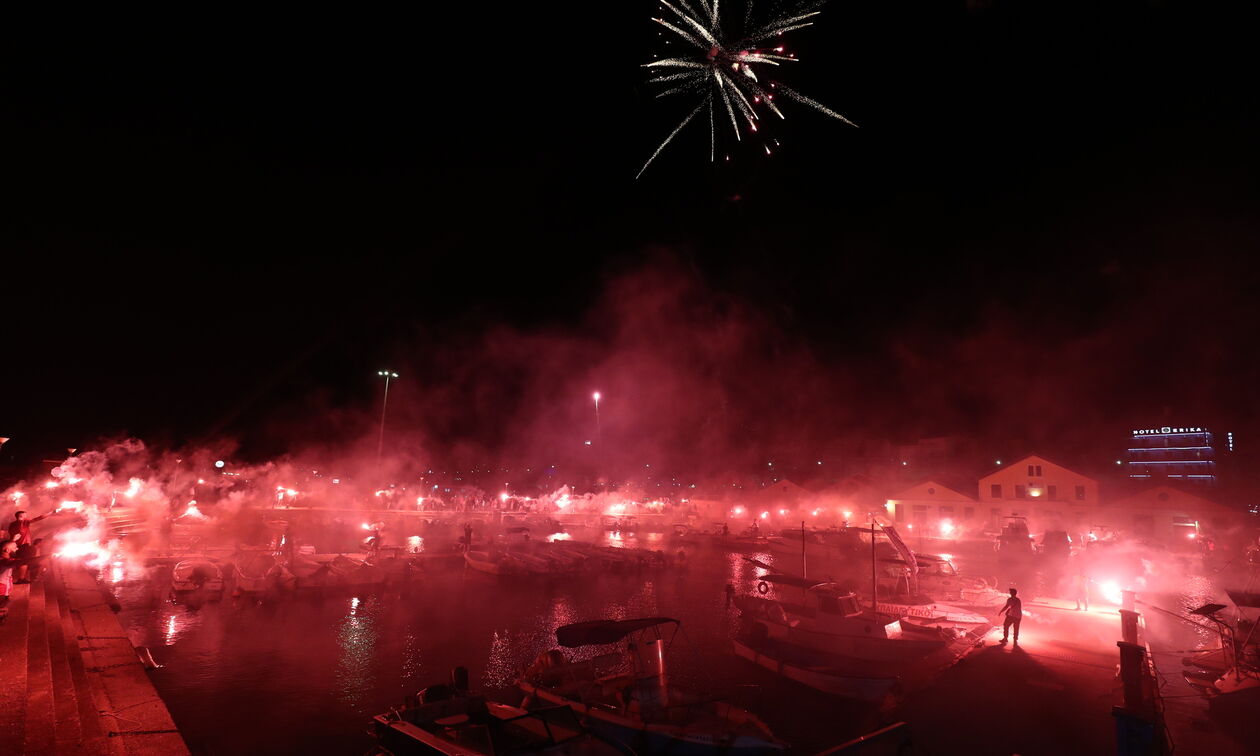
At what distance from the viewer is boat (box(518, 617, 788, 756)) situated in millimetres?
8750

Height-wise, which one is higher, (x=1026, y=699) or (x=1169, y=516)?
(x=1169, y=516)

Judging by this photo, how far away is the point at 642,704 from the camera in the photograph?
9.59 metres

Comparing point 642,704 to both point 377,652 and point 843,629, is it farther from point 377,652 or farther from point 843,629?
point 377,652

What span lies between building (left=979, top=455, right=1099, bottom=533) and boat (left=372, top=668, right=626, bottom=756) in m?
45.9

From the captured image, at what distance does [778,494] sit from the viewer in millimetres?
63500

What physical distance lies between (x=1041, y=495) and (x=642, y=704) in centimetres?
4820

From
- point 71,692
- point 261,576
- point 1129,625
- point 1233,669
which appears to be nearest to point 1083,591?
point 1233,669

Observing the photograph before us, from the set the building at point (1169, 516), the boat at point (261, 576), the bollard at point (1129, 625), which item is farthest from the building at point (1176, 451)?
the boat at point (261, 576)

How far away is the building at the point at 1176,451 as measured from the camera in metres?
75.7

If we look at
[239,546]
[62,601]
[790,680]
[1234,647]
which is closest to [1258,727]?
[1234,647]

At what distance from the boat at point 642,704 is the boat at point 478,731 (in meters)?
0.84

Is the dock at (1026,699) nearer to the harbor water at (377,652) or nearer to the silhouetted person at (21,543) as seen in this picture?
the harbor water at (377,652)

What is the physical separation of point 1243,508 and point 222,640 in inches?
2377

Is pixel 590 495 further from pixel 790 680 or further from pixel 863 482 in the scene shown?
pixel 790 680
